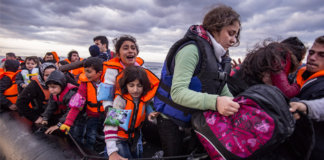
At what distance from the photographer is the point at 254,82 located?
1613 millimetres

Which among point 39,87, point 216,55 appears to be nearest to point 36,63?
point 39,87

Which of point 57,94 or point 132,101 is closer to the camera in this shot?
point 132,101

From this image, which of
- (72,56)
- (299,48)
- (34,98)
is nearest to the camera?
(299,48)

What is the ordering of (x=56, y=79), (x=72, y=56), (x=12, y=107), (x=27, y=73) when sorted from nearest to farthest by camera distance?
(x=56, y=79), (x=12, y=107), (x=27, y=73), (x=72, y=56)

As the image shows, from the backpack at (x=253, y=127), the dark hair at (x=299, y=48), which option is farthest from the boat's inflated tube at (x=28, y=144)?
the dark hair at (x=299, y=48)

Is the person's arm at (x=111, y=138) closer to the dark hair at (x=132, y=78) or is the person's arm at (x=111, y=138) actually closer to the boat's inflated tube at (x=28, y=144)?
the dark hair at (x=132, y=78)

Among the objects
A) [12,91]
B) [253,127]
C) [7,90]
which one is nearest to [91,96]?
[253,127]

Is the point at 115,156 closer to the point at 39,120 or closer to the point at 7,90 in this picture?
the point at 39,120

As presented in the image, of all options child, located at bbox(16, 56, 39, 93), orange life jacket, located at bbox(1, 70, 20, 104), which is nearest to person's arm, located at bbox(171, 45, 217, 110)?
orange life jacket, located at bbox(1, 70, 20, 104)

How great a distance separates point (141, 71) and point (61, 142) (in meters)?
1.78

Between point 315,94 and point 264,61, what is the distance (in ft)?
1.79

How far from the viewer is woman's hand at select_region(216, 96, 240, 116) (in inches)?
48.0

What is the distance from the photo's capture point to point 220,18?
1596 mm

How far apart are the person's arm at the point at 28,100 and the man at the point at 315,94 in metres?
4.52
